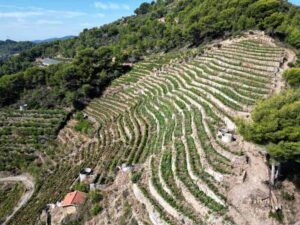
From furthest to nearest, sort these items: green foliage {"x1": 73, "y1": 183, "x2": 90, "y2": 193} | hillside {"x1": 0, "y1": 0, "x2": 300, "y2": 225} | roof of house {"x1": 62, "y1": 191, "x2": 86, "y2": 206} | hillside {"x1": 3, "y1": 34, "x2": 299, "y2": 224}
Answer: green foliage {"x1": 73, "y1": 183, "x2": 90, "y2": 193}
roof of house {"x1": 62, "y1": 191, "x2": 86, "y2": 206}
hillside {"x1": 3, "y1": 34, "x2": 299, "y2": 224}
hillside {"x1": 0, "y1": 0, "x2": 300, "y2": 225}

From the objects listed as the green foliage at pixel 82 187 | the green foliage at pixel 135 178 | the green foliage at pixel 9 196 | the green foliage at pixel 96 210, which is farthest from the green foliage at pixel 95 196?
the green foliage at pixel 9 196

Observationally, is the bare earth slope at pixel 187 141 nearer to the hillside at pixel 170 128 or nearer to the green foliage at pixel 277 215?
the hillside at pixel 170 128

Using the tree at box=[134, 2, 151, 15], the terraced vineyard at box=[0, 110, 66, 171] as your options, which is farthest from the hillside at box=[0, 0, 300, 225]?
the tree at box=[134, 2, 151, 15]

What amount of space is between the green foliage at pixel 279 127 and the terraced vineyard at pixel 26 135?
23.8 meters

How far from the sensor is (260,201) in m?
14.6

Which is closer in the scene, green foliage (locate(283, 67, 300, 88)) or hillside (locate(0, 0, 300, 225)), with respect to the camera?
hillside (locate(0, 0, 300, 225))

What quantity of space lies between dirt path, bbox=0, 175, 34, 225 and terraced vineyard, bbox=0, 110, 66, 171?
1275mm

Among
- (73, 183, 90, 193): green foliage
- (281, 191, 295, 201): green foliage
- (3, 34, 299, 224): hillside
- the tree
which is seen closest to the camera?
(281, 191, 295, 201): green foliage

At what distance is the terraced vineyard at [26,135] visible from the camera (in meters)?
33.5

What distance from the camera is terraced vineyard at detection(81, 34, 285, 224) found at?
16.1 m

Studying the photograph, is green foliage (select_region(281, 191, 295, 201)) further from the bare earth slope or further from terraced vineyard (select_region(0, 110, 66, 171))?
terraced vineyard (select_region(0, 110, 66, 171))

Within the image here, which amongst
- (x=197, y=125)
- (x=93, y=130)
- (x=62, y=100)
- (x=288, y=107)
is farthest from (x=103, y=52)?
(x=288, y=107)

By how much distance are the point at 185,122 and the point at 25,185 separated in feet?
56.8

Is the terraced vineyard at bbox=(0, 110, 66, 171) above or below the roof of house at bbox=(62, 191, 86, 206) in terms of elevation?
below
